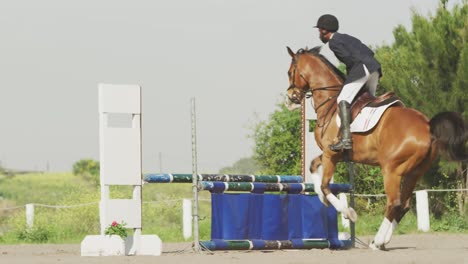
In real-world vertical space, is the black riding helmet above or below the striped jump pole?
above

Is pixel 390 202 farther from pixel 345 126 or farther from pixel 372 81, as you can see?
pixel 372 81

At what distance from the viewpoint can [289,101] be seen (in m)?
9.82

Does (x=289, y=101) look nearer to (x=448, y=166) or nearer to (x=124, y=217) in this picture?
(x=124, y=217)

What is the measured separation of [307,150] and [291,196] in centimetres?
63

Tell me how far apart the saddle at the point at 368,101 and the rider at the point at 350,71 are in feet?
0.28

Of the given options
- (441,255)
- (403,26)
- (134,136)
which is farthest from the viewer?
(403,26)

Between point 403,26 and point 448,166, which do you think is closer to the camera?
point 448,166

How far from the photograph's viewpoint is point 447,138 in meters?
8.82

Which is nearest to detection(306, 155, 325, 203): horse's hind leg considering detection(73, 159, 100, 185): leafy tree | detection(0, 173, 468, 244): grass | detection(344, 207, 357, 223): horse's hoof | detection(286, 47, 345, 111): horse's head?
detection(344, 207, 357, 223): horse's hoof

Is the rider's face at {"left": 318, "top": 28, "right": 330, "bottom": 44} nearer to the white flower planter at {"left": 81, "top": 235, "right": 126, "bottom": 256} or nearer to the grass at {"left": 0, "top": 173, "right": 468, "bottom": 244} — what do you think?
the grass at {"left": 0, "top": 173, "right": 468, "bottom": 244}

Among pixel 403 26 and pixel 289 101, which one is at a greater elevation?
pixel 403 26

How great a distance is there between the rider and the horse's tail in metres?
0.77

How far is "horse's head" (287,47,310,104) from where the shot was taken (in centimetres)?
977

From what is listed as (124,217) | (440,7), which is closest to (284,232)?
(124,217)
